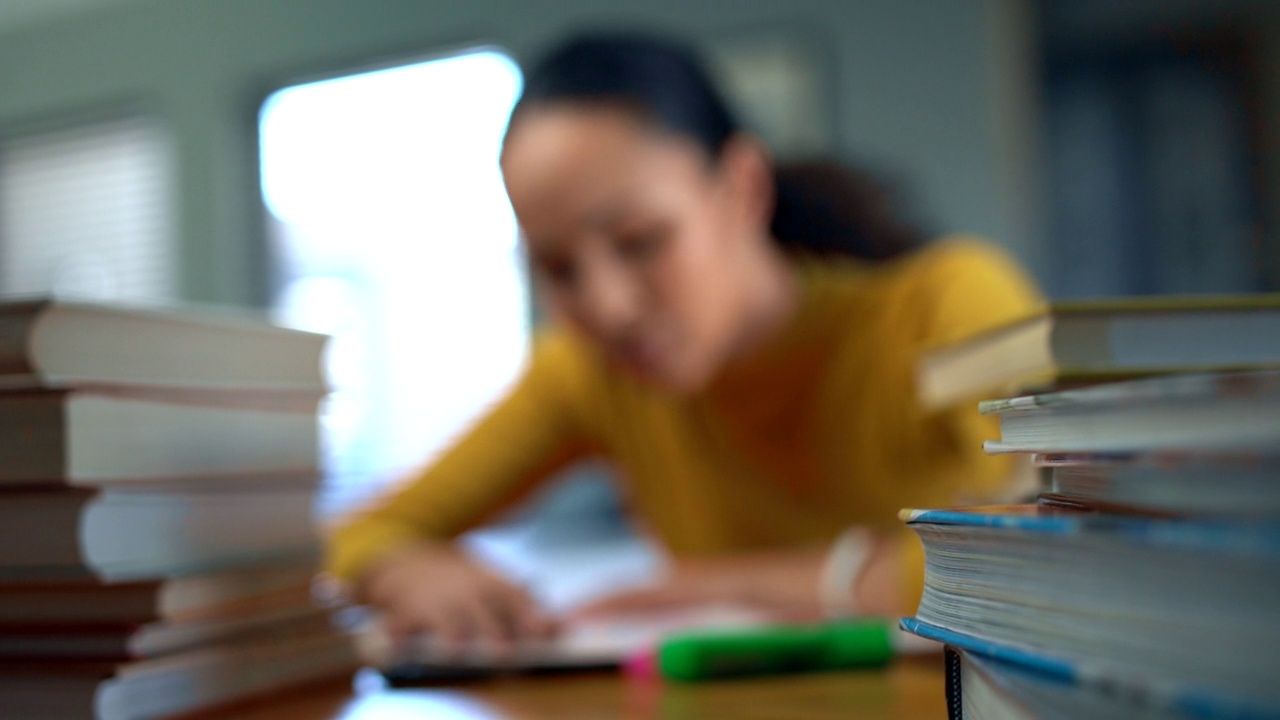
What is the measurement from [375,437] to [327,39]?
1.34 metres

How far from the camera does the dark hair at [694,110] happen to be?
871 mm

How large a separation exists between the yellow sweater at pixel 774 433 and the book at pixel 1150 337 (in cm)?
54

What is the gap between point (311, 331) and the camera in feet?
1.62

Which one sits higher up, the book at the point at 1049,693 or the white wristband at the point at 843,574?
the book at the point at 1049,693

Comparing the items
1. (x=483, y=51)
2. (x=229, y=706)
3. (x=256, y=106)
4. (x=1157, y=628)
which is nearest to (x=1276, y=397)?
(x=1157, y=628)

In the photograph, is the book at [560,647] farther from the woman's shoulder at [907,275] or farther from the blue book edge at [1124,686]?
the woman's shoulder at [907,275]

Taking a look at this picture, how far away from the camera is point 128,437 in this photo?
1.25 ft

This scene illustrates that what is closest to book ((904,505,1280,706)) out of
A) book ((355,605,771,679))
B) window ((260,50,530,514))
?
book ((355,605,771,679))

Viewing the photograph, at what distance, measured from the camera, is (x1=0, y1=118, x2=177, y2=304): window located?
11.6 ft

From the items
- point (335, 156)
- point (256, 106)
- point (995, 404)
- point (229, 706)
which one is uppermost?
point (256, 106)

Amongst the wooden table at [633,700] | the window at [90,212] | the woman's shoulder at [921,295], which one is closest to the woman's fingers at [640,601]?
the wooden table at [633,700]

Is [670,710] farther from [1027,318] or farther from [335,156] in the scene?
[335,156]

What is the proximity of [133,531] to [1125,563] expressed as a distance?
36cm

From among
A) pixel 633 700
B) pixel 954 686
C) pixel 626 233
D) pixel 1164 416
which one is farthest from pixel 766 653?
pixel 626 233
